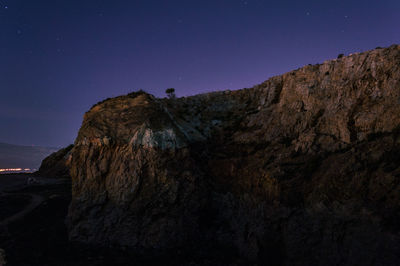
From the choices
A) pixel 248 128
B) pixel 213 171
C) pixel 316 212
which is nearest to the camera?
pixel 316 212

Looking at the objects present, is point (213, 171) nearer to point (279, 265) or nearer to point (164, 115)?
point (164, 115)

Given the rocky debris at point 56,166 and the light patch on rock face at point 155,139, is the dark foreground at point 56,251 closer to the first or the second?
the light patch on rock face at point 155,139

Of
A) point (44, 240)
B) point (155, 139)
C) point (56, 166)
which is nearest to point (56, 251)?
point (44, 240)

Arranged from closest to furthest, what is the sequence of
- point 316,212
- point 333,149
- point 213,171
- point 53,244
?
point 316,212, point 333,149, point 53,244, point 213,171

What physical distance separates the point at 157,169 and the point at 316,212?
1523cm

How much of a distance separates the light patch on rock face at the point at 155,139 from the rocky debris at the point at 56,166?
52.8 m

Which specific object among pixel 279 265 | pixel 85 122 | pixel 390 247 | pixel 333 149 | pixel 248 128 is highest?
pixel 85 122

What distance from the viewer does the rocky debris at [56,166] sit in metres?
71.2

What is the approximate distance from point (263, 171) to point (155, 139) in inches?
469

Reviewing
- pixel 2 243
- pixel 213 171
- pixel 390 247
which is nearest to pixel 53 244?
pixel 2 243

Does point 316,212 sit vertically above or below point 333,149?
below

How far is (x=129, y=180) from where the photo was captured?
24844 millimetres

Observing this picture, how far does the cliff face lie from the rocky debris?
50.6m

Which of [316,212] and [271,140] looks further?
[271,140]
